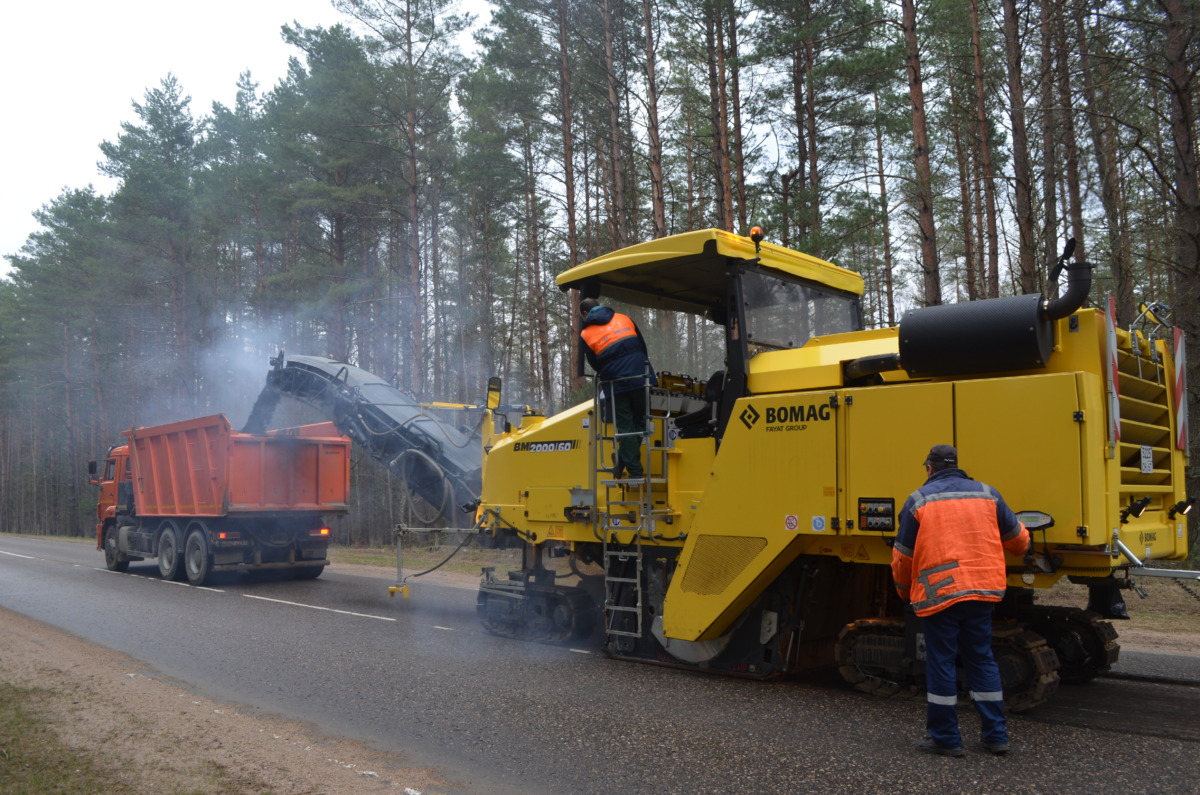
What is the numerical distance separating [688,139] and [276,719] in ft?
71.9

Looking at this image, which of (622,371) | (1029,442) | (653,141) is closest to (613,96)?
(653,141)

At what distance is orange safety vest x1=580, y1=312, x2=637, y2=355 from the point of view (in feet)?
22.4

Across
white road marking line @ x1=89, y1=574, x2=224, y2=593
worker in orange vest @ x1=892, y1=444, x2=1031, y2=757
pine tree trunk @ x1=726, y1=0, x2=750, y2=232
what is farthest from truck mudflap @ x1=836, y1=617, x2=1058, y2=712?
pine tree trunk @ x1=726, y1=0, x2=750, y2=232

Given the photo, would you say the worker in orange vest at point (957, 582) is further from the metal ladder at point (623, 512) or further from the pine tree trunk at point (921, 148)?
the pine tree trunk at point (921, 148)

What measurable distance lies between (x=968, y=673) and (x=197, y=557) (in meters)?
12.4

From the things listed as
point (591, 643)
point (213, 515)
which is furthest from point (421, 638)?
point (213, 515)

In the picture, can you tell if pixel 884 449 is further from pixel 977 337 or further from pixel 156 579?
pixel 156 579

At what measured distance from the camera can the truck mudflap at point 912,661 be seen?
5156 mm

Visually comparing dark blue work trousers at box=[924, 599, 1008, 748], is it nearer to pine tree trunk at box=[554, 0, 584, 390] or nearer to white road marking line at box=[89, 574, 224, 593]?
white road marking line at box=[89, 574, 224, 593]

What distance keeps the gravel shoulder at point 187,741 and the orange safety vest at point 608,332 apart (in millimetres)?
3235

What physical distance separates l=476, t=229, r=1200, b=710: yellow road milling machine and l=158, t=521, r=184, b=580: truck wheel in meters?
8.73

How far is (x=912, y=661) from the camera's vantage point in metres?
5.48

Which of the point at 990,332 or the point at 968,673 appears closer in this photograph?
the point at 968,673

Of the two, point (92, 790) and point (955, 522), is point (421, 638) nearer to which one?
point (92, 790)
